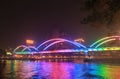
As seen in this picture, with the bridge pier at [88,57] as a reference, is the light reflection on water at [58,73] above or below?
below

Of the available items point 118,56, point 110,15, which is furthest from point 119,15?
point 118,56

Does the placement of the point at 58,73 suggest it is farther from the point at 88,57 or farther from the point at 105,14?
the point at 88,57

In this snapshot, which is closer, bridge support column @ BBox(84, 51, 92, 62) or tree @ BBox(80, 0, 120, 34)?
tree @ BBox(80, 0, 120, 34)

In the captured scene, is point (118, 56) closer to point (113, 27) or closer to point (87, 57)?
point (87, 57)

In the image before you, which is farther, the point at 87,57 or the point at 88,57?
the point at 87,57

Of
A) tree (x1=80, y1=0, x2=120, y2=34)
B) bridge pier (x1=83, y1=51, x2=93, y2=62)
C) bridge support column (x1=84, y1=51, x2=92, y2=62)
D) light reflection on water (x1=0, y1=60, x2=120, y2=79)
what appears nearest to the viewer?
tree (x1=80, y1=0, x2=120, y2=34)

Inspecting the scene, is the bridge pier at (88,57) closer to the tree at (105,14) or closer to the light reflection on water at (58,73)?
the light reflection on water at (58,73)

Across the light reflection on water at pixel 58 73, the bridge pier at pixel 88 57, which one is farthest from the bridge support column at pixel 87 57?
the light reflection on water at pixel 58 73

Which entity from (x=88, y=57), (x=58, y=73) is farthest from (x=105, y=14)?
(x=88, y=57)

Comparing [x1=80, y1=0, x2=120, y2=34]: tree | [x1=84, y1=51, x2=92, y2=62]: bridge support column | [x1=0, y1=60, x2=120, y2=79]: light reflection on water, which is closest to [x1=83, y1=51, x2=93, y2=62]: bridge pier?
[x1=84, y1=51, x2=92, y2=62]: bridge support column

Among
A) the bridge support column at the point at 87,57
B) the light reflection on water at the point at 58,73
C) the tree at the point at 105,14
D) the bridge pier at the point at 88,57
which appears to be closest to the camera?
the tree at the point at 105,14

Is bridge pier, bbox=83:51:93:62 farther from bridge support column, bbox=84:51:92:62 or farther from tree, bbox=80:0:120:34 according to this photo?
tree, bbox=80:0:120:34

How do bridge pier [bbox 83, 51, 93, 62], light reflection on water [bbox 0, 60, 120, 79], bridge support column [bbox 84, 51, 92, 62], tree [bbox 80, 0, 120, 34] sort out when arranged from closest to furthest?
tree [bbox 80, 0, 120, 34], light reflection on water [bbox 0, 60, 120, 79], bridge support column [bbox 84, 51, 92, 62], bridge pier [bbox 83, 51, 93, 62]

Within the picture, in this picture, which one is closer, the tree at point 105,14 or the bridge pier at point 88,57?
the tree at point 105,14
